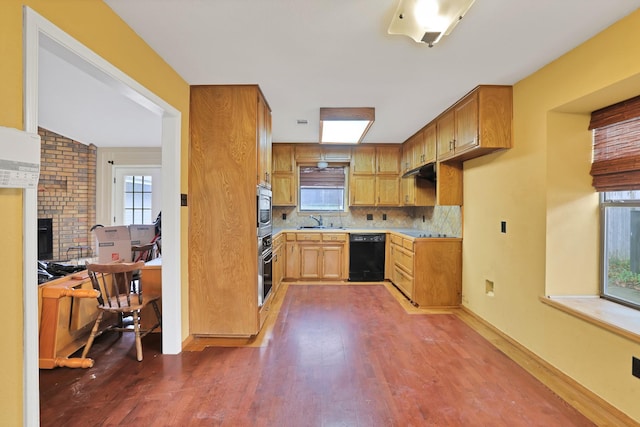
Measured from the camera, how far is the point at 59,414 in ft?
5.55

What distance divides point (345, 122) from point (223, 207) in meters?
1.70

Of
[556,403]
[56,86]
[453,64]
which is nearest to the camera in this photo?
[556,403]

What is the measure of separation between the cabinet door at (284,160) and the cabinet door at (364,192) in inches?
42.8

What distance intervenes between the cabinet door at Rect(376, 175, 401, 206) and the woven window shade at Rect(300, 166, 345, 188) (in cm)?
74

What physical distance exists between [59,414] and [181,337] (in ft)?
2.77

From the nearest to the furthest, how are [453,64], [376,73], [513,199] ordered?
[453,64]
[376,73]
[513,199]

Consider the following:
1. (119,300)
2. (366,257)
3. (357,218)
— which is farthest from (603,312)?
Answer: (357,218)

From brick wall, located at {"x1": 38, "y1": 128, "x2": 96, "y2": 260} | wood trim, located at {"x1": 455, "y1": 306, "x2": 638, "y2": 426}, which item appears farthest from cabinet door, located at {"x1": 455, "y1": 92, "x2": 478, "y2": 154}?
brick wall, located at {"x1": 38, "y1": 128, "x2": 96, "y2": 260}

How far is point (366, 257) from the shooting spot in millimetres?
4668

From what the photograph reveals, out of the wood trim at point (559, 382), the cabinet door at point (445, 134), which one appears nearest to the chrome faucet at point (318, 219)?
the cabinet door at point (445, 134)

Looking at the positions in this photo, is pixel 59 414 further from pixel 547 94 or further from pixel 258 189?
pixel 547 94

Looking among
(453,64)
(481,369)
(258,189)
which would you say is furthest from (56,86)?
(481,369)

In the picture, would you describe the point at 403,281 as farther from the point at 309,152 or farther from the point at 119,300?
the point at 119,300

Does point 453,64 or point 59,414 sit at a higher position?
point 453,64
